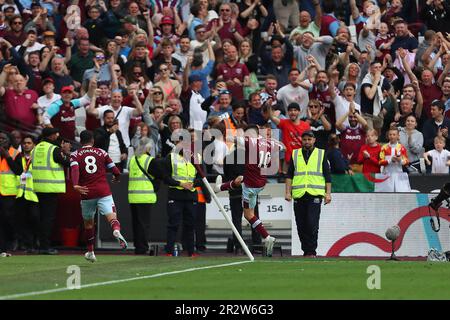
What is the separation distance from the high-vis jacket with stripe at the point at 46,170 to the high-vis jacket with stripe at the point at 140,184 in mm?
1369

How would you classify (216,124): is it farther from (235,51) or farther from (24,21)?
(24,21)

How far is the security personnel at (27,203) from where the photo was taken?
81.4 feet

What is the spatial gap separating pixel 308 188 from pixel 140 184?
3406 millimetres

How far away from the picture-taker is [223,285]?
16.1 meters

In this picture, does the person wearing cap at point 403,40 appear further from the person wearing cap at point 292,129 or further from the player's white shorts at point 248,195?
the player's white shorts at point 248,195

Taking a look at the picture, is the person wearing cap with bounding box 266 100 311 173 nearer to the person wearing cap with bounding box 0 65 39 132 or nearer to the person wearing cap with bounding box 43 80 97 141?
the person wearing cap with bounding box 43 80 97 141

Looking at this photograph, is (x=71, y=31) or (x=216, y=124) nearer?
(x=216, y=124)

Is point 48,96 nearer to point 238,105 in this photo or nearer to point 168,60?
point 168,60

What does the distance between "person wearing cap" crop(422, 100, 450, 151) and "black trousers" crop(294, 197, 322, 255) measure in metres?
3.52
